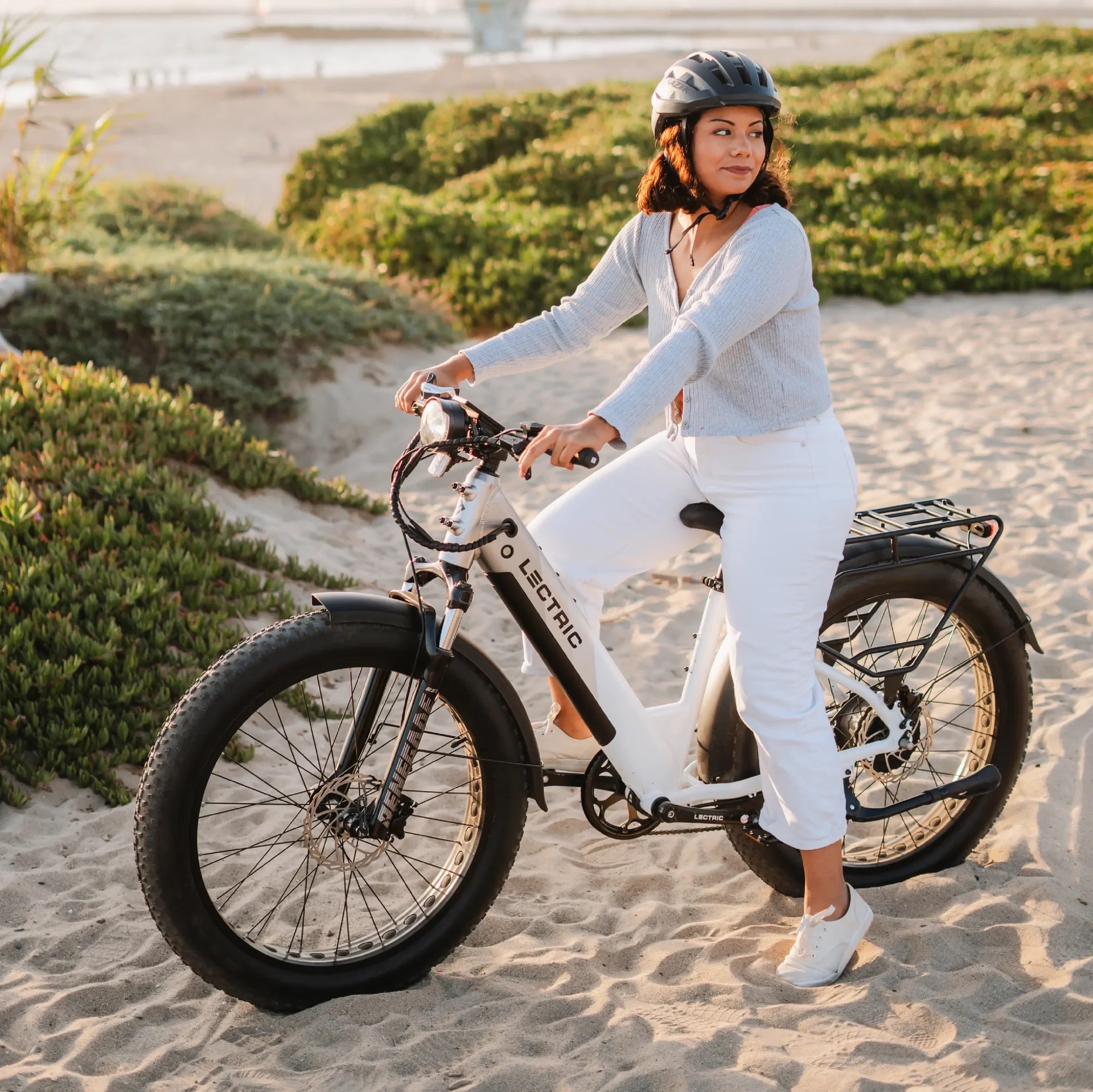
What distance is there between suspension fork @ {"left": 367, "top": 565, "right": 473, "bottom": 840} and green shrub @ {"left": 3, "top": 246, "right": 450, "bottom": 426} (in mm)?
5725

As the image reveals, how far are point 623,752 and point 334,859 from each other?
2.52 feet

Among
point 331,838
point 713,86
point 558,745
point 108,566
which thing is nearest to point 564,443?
point 713,86

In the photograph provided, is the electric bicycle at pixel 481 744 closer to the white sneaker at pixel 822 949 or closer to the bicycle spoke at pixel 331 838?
the bicycle spoke at pixel 331 838

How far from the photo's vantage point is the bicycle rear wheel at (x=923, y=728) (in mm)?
3230

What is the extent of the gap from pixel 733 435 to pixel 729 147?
647 millimetres

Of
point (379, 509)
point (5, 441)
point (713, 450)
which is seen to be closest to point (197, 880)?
point (713, 450)

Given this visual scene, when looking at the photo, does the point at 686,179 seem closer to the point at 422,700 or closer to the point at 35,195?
the point at 422,700

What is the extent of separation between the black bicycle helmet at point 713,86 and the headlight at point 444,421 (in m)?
0.80

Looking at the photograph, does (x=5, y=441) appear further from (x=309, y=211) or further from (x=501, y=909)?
(x=309, y=211)

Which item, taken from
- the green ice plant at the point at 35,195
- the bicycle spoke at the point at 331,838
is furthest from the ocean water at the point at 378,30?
the bicycle spoke at the point at 331,838

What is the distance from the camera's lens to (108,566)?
15.6 ft

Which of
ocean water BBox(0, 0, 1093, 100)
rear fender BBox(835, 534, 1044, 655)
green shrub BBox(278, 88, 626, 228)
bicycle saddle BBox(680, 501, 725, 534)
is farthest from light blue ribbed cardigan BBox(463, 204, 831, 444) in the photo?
ocean water BBox(0, 0, 1093, 100)

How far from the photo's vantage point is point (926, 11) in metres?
71.3

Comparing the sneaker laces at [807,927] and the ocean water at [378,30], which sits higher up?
the ocean water at [378,30]
